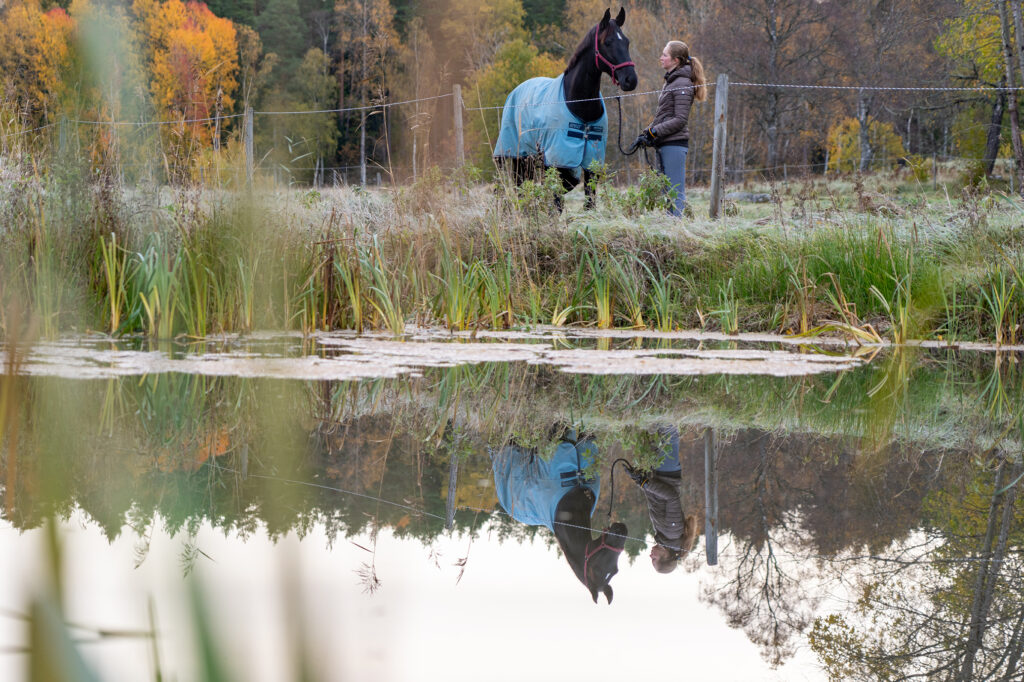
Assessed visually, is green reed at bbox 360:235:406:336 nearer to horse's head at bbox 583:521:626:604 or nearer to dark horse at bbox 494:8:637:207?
dark horse at bbox 494:8:637:207

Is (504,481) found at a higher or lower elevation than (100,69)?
lower

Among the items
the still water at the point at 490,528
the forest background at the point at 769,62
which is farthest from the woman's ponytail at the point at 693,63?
the forest background at the point at 769,62

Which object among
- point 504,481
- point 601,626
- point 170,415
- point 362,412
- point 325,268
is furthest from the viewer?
point 325,268

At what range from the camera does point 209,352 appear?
9.50 feet

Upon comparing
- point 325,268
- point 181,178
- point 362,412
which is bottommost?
point 362,412

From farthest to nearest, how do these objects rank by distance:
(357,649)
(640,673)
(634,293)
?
(634,293), (640,673), (357,649)

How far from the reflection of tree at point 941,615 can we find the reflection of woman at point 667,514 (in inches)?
9.2

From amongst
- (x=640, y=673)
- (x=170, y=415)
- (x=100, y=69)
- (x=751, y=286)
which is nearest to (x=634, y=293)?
(x=751, y=286)

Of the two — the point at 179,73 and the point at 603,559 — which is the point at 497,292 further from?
the point at 603,559

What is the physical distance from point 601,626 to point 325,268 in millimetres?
2931

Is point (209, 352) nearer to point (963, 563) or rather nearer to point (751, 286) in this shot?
point (963, 563)

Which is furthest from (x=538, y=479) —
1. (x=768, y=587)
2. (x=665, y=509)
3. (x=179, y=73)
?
(x=179, y=73)

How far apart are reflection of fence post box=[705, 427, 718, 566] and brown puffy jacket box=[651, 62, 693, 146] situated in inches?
177

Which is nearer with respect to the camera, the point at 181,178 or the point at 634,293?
the point at 181,178
